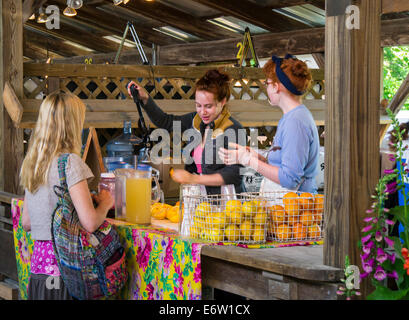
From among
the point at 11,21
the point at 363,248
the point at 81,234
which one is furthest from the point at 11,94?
the point at 363,248

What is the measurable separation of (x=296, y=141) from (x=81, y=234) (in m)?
0.93

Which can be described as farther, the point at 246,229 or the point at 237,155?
the point at 237,155

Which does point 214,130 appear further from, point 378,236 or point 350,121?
point 378,236

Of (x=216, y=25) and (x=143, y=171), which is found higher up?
(x=216, y=25)

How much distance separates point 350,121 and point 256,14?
23.5ft

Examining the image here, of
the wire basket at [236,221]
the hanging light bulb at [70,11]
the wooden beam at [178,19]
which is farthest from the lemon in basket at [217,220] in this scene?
the wooden beam at [178,19]

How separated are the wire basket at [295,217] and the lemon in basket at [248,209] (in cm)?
6

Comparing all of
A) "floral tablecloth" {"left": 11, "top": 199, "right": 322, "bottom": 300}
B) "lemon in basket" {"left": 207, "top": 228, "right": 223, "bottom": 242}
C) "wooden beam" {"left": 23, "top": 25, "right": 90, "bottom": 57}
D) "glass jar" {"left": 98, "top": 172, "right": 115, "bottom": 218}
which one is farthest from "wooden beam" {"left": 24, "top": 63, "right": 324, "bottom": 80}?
"wooden beam" {"left": 23, "top": 25, "right": 90, "bottom": 57}

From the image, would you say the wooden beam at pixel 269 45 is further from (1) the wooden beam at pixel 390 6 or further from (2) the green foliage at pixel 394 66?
(2) the green foliage at pixel 394 66

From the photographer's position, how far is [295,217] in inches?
90.4

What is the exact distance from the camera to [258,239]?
2.23m

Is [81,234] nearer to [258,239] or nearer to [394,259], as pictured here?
[258,239]

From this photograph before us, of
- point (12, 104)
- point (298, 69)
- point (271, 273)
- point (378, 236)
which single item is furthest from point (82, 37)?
point (378, 236)
